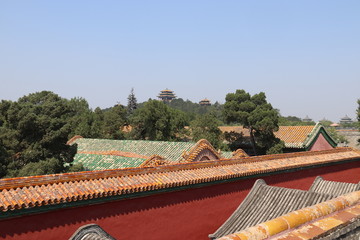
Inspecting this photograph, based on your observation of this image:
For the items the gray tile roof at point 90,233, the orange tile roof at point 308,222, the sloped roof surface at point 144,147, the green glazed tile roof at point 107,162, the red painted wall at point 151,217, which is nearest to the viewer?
the orange tile roof at point 308,222

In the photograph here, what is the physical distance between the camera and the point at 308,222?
3.21m

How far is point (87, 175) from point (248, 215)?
431 centimetres

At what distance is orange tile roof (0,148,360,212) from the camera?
205 inches

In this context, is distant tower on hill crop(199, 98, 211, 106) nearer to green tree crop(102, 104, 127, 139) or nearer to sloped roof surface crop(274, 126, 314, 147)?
green tree crop(102, 104, 127, 139)

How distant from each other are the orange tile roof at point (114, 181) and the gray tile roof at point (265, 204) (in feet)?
2.36

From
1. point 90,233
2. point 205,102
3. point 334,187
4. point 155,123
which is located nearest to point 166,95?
point 205,102

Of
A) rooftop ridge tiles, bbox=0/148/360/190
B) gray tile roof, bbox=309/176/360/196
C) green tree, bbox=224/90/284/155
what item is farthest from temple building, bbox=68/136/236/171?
green tree, bbox=224/90/284/155

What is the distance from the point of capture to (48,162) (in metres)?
12.6

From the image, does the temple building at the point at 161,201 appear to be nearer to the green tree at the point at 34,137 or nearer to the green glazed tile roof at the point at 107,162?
the green glazed tile roof at the point at 107,162

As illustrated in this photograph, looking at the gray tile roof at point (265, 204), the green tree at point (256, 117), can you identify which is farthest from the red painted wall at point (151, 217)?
the green tree at point (256, 117)

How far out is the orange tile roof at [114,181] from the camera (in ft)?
17.1

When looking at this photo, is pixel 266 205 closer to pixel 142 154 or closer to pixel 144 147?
pixel 142 154

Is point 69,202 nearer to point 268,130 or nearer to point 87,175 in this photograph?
point 87,175

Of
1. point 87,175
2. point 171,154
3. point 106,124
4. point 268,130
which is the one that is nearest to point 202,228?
point 87,175
